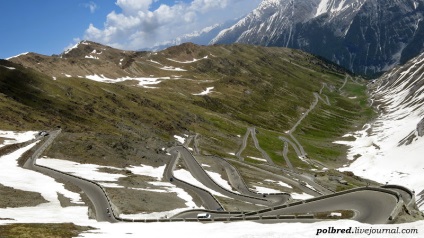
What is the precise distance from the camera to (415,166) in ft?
468

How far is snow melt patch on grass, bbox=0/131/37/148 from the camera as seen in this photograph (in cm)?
11356

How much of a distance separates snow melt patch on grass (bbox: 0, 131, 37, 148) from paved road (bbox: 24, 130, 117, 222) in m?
9.56

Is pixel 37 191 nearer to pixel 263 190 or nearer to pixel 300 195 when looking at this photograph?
pixel 263 190

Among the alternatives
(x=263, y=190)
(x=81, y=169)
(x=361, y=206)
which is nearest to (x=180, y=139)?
(x=263, y=190)

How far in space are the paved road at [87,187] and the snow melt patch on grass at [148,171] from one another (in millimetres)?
20671

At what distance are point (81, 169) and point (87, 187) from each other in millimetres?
20354

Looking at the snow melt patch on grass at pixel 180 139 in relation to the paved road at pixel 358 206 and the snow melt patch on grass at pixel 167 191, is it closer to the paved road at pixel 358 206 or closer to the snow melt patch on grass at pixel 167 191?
the snow melt patch on grass at pixel 167 191

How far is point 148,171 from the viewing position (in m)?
110

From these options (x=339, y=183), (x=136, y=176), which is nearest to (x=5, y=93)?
(x=136, y=176)

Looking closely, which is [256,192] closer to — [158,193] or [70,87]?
[158,193]

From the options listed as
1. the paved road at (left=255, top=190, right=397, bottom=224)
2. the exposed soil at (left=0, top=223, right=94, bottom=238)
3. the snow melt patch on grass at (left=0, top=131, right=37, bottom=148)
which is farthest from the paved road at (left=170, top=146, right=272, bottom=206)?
the snow melt patch on grass at (left=0, top=131, right=37, bottom=148)

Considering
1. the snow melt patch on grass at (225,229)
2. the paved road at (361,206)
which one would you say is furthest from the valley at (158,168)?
the snow melt patch on grass at (225,229)

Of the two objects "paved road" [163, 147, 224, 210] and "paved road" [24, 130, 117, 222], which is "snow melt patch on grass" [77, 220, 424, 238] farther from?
"paved road" [163, 147, 224, 210]

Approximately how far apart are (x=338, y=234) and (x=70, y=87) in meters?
173
